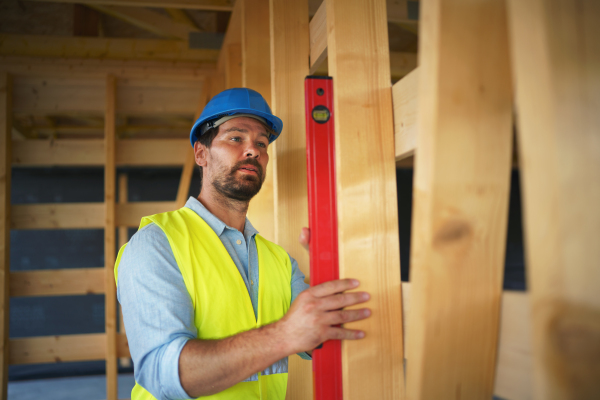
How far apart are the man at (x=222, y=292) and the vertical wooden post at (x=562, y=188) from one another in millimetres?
430

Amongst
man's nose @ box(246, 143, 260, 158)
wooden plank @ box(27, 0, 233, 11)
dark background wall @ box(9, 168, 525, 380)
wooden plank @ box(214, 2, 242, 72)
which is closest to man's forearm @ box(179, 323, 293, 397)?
man's nose @ box(246, 143, 260, 158)

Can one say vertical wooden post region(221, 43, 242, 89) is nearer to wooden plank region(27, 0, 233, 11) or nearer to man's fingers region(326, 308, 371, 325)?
wooden plank region(27, 0, 233, 11)

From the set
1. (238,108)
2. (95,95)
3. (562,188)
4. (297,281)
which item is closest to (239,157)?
Answer: (238,108)

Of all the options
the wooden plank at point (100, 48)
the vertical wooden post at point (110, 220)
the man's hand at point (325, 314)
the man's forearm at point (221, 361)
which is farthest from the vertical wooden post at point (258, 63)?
the vertical wooden post at point (110, 220)

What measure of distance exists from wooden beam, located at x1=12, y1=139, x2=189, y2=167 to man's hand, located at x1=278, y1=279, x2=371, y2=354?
274cm

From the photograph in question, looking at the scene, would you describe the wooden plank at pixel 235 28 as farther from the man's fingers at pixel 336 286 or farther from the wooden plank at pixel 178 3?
the man's fingers at pixel 336 286

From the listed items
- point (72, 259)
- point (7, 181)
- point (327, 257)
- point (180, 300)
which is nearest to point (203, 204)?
point (180, 300)

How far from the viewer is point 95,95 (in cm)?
Answer: 337

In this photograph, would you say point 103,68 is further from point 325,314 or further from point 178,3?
point 325,314

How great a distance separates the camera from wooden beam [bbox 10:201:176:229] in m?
3.29

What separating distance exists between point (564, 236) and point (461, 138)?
7.5 inches

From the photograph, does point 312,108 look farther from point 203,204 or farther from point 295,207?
point 203,204

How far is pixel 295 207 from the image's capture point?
153 centimetres

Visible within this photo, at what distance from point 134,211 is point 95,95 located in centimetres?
96
